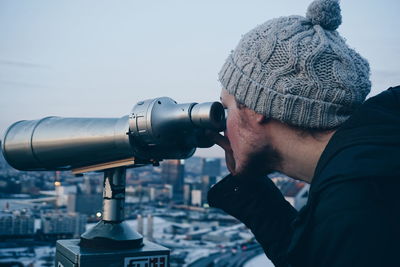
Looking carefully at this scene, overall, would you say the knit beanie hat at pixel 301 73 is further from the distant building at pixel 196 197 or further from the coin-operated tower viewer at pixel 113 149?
the distant building at pixel 196 197

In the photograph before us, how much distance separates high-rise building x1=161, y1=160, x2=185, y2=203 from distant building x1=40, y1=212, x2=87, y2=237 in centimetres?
2555

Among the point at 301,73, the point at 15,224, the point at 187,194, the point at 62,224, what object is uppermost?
the point at 301,73

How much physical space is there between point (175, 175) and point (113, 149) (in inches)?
1658

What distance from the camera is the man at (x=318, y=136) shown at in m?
0.79

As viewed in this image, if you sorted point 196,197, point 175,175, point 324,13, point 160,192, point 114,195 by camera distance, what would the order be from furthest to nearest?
point 175,175, point 160,192, point 196,197, point 114,195, point 324,13

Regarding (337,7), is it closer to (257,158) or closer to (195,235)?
(257,158)

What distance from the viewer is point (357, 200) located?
80cm

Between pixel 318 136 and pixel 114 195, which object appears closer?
pixel 318 136

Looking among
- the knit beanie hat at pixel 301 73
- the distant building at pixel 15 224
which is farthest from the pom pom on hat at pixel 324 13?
the distant building at pixel 15 224

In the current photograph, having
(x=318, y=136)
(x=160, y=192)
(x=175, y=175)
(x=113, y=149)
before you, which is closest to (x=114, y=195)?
(x=113, y=149)

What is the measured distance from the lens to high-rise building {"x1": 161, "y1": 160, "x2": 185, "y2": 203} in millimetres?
42469

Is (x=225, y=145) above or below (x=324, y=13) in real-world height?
below

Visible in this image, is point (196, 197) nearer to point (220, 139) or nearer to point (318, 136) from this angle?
point (220, 139)

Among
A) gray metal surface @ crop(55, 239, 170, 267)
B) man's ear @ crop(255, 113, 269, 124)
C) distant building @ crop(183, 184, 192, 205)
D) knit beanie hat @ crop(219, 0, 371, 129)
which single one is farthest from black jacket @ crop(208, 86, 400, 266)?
distant building @ crop(183, 184, 192, 205)
